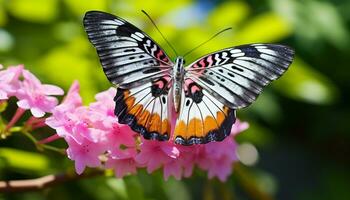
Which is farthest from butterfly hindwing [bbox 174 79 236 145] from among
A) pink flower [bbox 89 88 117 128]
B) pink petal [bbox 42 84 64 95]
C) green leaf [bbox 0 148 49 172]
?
green leaf [bbox 0 148 49 172]

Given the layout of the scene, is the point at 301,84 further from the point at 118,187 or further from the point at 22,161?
the point at 22,161

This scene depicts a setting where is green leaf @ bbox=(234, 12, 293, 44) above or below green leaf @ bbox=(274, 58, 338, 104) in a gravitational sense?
above

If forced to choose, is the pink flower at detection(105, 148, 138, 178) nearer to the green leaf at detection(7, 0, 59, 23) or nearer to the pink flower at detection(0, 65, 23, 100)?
the pink flower at detection(0, 65, 23, 100)

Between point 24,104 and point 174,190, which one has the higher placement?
point 24,104

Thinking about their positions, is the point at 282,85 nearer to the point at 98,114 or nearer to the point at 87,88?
the point at 87,88

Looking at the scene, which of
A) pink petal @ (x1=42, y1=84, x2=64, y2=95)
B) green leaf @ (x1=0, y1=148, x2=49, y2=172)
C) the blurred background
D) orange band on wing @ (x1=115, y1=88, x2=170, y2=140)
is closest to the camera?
orange band on wing @ (x1=115, y1=88, x2=170, y2=140)

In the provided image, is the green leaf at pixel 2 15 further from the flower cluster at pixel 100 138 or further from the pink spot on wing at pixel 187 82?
the pink spot on wing at pixel 187 82

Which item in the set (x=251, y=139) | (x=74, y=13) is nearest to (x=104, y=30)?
(x=74, y=13)

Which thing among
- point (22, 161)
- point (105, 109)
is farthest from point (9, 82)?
point (22, 161)

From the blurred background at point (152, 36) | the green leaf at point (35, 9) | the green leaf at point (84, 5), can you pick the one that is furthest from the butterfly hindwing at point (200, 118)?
the green leaf at point (35, 9)
